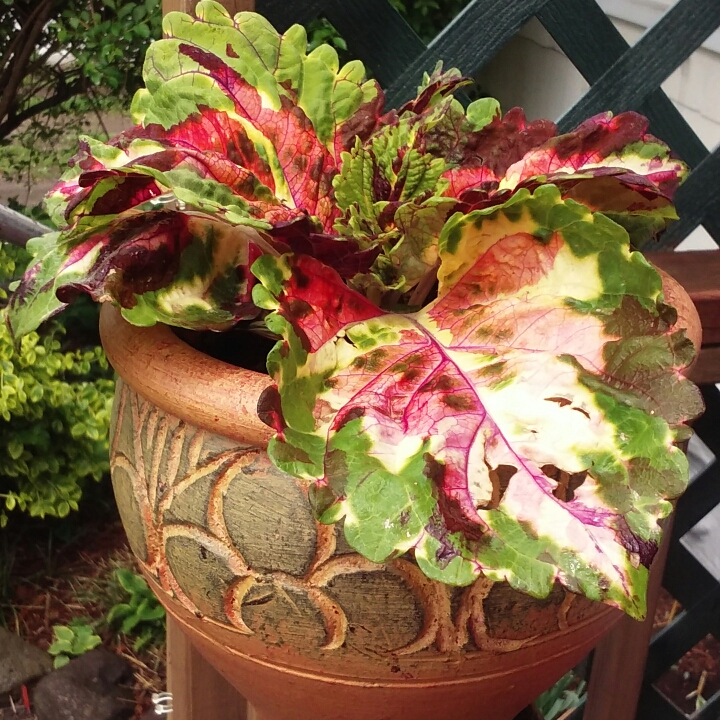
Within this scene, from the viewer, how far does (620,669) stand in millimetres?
859

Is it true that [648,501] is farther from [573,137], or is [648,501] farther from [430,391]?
[573,137]

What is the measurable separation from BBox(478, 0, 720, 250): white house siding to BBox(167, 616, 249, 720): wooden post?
95cm

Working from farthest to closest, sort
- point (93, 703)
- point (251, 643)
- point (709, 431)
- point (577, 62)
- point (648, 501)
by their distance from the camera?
point (93, 703) < point (709, 431) < point (577, 62) < point (251, 643) < point (648, 501)

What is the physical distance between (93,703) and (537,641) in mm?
972

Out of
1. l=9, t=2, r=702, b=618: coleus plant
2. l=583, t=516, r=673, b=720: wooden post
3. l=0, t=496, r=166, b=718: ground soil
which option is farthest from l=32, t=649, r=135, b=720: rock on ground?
l=9, t=2, r=702, b=618: coleus plant

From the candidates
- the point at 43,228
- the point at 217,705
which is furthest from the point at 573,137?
the point at 43,228

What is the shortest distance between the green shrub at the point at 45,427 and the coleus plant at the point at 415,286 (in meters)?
0.74

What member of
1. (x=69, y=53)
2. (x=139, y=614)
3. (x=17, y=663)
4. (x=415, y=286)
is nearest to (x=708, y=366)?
(x=415, y=286)

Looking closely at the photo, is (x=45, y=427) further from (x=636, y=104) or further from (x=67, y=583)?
(x=636, y=104)

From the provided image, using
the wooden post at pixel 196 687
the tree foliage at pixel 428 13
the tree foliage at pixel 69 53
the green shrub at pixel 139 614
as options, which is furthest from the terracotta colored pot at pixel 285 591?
the tree foliage at pixel 428 13

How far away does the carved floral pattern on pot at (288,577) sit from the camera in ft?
1.28

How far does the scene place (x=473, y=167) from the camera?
46 cm

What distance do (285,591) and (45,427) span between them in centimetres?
98

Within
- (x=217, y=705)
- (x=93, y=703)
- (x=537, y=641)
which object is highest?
(x=537, y=641)
